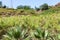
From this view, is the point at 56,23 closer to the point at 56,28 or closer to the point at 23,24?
the point at 56,28

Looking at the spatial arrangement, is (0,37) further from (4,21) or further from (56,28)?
(56,28)

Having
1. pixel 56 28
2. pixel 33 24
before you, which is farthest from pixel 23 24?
pixel 56 28

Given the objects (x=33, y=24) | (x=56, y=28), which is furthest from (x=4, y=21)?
(x=56, y=28)

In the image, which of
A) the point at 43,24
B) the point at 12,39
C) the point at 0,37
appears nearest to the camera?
the point at 12,39

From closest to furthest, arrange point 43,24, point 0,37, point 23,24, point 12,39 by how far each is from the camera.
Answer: point 12,39 < point 0,37 < point 23,24 < point 43,24

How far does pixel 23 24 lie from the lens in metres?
32.0

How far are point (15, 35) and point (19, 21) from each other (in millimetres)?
9465

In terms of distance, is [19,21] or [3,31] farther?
[19,21]

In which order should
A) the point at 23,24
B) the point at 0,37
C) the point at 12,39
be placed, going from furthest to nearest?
the point at 23,24 < the point at 0,37 < the point at 12,39

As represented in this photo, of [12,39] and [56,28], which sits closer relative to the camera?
[12,39]

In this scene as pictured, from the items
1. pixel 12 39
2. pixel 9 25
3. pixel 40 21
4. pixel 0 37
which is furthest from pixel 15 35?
pixel 40 21

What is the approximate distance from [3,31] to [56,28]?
5733 millimetres

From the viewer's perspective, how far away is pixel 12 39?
79.9ft

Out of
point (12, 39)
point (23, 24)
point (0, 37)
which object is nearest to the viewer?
point (12, 39)
